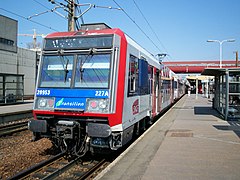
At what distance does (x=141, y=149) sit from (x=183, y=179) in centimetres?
Result: 248

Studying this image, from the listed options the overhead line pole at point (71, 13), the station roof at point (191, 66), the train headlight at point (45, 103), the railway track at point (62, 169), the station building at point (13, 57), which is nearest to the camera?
the railway track at point (62, 169)

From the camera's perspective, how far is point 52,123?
7.15 meters

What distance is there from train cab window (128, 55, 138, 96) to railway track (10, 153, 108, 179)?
6.70ft

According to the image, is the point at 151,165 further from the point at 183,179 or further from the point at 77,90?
the point at 77,90

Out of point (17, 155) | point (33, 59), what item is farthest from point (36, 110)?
point (33, 59)

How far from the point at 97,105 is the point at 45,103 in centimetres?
144

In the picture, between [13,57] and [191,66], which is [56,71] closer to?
[13,57]

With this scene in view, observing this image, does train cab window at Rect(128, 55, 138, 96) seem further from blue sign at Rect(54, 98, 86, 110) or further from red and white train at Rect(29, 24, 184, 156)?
blue sign at Rect(54, 98, 86, 110)

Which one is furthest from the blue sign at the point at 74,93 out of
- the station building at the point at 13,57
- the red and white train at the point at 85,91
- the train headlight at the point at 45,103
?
the station building at the point at 13,57

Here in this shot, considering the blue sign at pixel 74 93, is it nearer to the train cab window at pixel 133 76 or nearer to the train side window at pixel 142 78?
the train cab window at pixel 133 76

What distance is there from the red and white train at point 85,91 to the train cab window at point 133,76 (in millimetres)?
27

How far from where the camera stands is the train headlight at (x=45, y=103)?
701cm

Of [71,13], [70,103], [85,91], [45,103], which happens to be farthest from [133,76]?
[71,13]

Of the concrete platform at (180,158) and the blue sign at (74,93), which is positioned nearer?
the concrete platform at (180,158)
